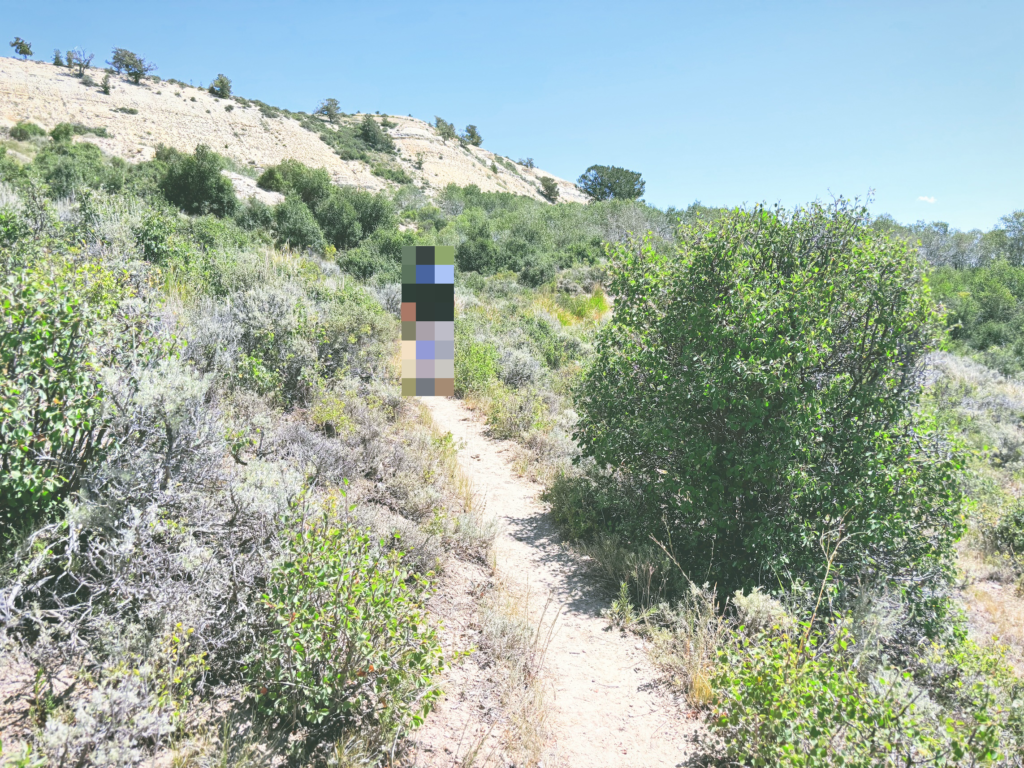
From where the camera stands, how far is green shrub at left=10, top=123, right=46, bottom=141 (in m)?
24.3

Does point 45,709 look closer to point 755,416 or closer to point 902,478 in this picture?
point 755,416

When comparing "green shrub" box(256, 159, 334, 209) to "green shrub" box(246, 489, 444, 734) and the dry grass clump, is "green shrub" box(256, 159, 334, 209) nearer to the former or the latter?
the dry grass clump

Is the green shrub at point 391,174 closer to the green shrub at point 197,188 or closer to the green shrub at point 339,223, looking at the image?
the green shrub at point 339,223

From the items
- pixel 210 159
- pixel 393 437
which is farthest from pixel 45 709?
pixel 210 159

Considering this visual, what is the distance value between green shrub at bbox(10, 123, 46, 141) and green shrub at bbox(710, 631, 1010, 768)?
116ft

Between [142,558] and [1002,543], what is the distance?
11.1 metres

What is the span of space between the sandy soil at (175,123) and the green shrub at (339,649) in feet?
111

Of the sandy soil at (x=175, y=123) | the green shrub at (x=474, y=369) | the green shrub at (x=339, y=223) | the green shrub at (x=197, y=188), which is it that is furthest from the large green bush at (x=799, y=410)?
the sandy soil at (x=175, y=123)

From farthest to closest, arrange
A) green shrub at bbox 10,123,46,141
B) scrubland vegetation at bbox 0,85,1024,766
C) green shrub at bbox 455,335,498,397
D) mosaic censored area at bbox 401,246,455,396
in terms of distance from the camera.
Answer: green shrub at bbox 10,123,46,141 < green shrub at bbox 455,335,498,397 < mosaic censored area at bbox 401,246,455,396 < scrubland vegetation at bbox 0,85,1024,766

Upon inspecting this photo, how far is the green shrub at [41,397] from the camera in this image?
244 centimetres

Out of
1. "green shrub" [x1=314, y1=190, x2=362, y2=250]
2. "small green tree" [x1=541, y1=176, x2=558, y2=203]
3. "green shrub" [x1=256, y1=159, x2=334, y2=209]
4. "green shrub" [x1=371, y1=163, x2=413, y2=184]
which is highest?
"small green tree" [x1=541, y1=176, x2=558, y2=203]

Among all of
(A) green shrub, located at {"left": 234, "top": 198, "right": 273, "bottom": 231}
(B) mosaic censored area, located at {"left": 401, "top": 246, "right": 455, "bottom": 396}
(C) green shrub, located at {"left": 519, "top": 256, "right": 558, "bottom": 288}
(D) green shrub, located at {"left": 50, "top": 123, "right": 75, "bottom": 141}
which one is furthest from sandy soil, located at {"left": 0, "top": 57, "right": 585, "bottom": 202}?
(B) mosaic censored area, located at {"left": 401, "top": 246, "right": 455, "bottom": 396}

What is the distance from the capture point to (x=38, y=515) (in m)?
2.74

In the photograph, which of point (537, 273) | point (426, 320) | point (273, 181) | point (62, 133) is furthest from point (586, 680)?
point (62, 133)
